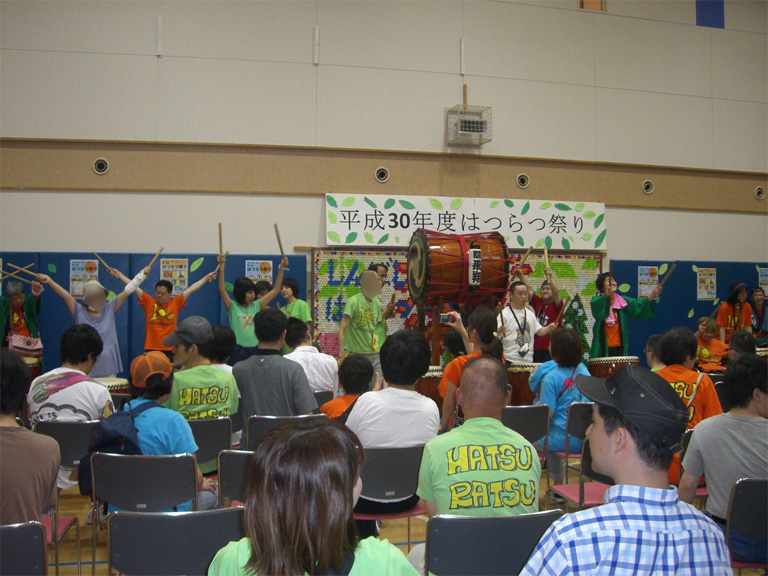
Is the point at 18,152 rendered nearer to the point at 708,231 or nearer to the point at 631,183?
the point at 631,183

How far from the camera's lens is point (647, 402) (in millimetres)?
1304

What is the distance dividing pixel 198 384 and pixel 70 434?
62 centimetres

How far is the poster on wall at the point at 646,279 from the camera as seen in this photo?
774cm

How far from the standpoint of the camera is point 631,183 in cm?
780

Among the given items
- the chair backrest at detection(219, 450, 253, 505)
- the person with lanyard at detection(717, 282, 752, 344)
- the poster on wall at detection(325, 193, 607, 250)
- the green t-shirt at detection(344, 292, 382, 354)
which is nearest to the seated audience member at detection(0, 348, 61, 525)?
the chair backrest at detection(219, 450, 253, 505)

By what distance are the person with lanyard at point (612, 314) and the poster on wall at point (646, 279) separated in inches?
65.2

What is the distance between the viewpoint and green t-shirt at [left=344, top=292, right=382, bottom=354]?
554 cm

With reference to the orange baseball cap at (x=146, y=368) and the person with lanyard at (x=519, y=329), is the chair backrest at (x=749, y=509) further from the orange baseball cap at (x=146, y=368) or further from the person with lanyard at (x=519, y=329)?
the person with lanyard at (x=519, y=329)

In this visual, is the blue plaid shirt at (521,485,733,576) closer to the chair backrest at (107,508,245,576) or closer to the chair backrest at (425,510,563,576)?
the chair backrest at (425,510,563,576)

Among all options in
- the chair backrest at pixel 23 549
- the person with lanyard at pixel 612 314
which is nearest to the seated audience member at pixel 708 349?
the person with lanyard at pixel 612 314

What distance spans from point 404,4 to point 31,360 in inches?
230

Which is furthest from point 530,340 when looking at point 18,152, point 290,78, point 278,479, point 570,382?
point 18,152

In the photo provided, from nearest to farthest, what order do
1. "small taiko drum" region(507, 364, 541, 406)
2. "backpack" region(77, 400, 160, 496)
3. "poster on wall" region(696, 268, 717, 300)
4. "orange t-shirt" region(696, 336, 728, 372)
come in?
"backpack" region(77, 400, 160, 496)
"small taiko drum" region(507, 364, 541, 406)
"orange t-shirt" region(696, 336, 728, 372)
"poster on wall" region(696, 268, 717, 300)

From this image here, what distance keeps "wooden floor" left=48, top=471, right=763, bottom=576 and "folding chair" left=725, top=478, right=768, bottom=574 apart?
104 cm
